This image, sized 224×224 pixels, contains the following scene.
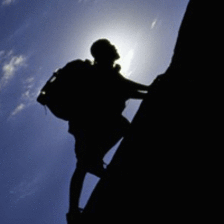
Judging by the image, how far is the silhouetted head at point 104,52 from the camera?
5.12m

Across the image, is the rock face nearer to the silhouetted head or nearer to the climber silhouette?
the climber silhouette

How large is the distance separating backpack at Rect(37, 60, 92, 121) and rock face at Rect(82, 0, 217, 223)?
1.30m

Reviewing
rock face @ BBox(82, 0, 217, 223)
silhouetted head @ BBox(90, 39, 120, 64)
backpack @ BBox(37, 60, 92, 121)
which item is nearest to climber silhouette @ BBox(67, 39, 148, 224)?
backpack @ BBox(37, 60, 92, 121)

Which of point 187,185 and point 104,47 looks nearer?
point 187,185

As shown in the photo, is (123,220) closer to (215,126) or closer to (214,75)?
(215,126)

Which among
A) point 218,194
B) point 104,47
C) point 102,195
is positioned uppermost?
point 104,47

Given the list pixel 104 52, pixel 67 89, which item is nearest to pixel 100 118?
pixel 67 89

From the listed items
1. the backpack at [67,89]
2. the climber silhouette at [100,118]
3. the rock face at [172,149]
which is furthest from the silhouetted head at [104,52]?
the rock face at [172,149]

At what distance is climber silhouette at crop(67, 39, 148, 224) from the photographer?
4582 millimetres

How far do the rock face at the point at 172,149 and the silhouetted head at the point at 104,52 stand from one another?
1.35 metres

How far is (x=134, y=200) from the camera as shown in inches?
131

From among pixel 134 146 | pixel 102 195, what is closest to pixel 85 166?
pixel 102 195

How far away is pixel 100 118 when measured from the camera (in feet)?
15.1

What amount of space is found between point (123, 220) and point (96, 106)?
6.37 feet
